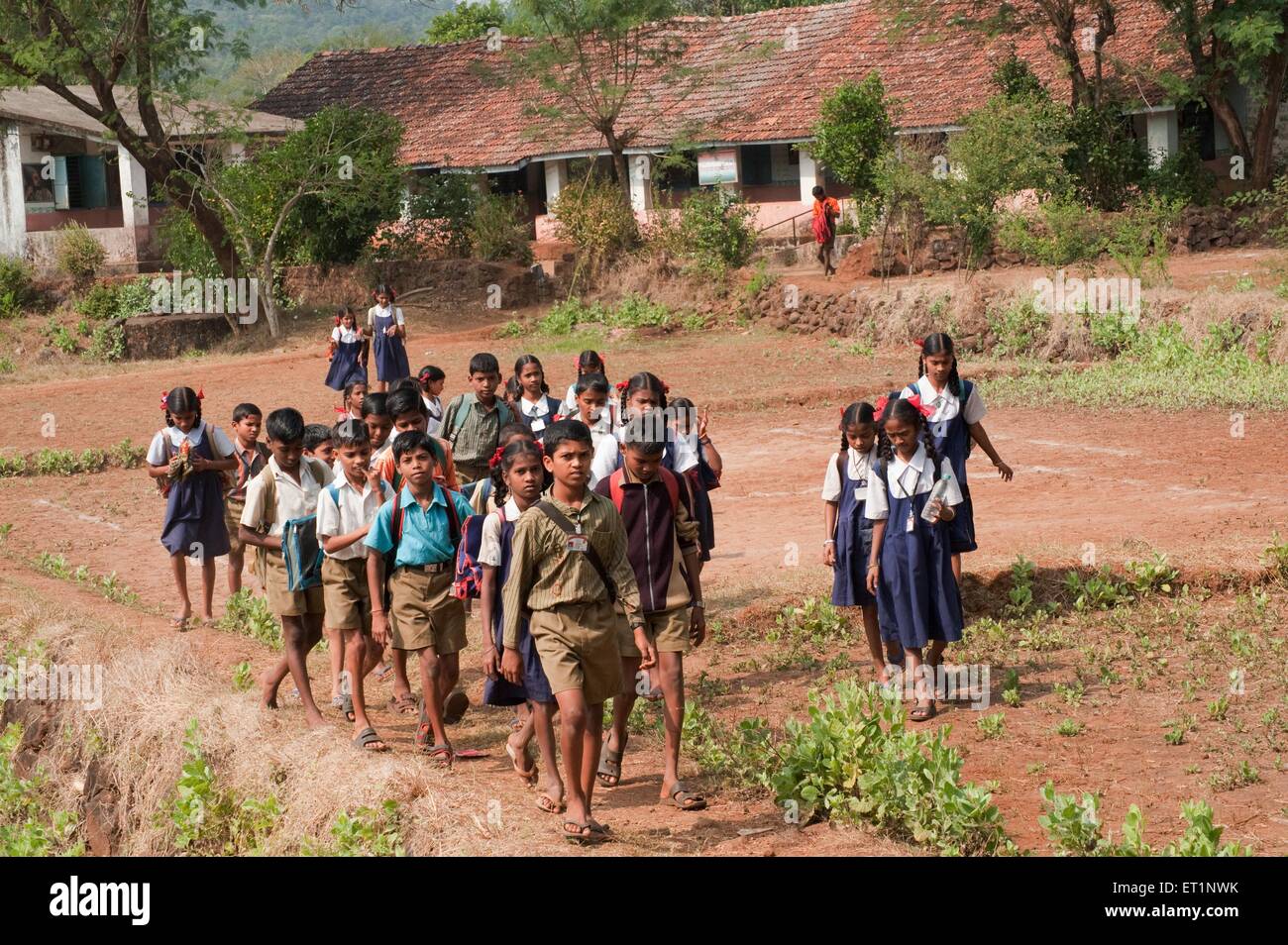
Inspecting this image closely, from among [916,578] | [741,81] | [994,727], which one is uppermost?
[741,81]

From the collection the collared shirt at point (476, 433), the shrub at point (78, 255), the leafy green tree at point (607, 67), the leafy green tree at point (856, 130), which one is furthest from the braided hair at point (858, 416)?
the shrub at point (78, 255)

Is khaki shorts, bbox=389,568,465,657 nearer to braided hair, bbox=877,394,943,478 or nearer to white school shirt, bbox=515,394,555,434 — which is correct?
braided hair, bbox=877,394,943,478

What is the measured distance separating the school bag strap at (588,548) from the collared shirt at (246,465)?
3.89 meters

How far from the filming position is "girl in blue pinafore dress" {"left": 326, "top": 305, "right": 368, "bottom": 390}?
58.9 ft

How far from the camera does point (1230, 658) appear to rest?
28.1ft

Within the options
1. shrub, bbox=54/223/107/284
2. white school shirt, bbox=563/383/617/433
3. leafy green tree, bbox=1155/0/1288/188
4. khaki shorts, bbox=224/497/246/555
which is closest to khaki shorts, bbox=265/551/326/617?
white school shirt, bbox=563/383/617/433

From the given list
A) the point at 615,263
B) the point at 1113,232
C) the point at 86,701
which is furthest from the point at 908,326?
the point at 86,701

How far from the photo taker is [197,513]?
1053cm

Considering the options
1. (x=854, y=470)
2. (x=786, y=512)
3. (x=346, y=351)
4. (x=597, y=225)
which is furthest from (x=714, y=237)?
(x=854, y=470)

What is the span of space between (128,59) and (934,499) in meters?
24.5

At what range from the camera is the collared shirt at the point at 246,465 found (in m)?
9.61

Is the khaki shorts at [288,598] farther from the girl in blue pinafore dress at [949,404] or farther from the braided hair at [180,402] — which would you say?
the girl in blue pinafore dress at [949,404]

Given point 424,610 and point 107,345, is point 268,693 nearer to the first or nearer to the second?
point 424,610

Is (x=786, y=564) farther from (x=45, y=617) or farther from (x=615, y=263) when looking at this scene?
(x=615, y=263)
